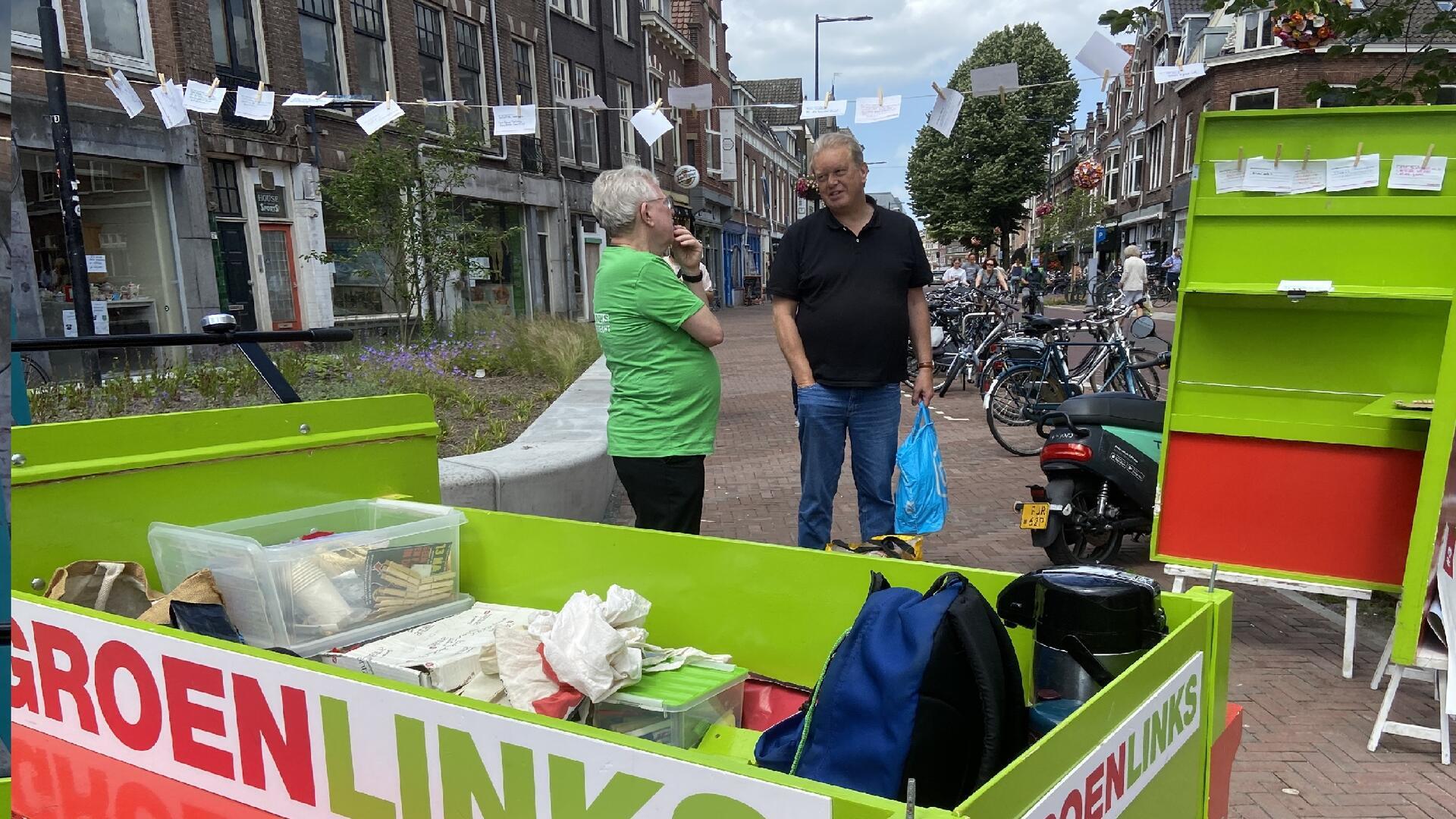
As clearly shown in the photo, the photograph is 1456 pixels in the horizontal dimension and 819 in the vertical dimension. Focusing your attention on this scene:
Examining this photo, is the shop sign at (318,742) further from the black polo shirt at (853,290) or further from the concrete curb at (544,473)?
the black polo shirt at (853,290)

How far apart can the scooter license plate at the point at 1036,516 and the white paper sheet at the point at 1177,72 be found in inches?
166

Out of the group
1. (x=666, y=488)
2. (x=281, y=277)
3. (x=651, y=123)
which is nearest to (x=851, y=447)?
(x=666, y=488)

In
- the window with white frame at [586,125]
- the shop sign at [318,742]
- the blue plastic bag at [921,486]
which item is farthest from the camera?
the window with white frame at [586,125]

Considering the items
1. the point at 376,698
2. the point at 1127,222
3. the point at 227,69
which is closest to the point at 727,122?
the point at 227,69

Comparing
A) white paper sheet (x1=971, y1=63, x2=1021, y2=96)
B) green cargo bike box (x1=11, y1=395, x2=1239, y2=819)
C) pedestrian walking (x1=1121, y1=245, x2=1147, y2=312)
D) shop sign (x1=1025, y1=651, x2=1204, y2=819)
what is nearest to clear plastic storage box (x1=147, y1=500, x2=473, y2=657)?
green cargo bike box (x1=11, y1=395, x2=1239, y2=819)

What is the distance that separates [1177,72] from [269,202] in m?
11.9

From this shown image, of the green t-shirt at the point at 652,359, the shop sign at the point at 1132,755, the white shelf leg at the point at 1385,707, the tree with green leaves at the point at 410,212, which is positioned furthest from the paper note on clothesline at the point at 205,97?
the white shelf leg at the point at 1385,707

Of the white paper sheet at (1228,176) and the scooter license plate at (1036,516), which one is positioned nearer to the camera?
the white paper sheet at (1228,176)

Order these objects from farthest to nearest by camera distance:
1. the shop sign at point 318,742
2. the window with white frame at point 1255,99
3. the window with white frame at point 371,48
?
the window with white frame at point 1255,99
the window with white frame at point 371,48
the shop sign at point 318,742

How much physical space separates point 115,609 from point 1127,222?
44.2 meters

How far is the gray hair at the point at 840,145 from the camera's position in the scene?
141 inches

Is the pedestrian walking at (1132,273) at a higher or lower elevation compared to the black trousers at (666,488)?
higher

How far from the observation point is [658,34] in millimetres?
29141

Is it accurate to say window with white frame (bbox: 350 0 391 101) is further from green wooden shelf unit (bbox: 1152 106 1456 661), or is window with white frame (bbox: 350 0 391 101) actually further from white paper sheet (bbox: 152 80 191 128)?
green wooden shelf unit (bbox: 1152 106 1456 661)
